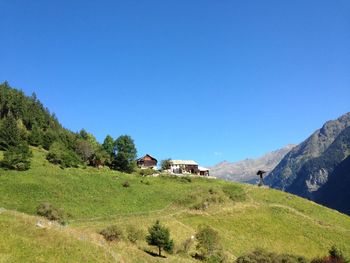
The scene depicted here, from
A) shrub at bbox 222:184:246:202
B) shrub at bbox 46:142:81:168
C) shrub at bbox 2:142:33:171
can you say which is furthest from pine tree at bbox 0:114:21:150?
shrub at bbox 222:184:246:202

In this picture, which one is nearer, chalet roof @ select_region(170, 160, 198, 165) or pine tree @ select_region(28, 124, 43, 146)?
pine tree @ select_region(28, 124, 43, 146)

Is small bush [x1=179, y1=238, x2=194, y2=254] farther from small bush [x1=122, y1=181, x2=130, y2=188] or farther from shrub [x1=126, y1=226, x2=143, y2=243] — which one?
small bush [x1=122, y1=181, x2=130, y2=188]

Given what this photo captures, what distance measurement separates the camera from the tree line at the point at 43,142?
362ft

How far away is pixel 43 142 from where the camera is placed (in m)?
135

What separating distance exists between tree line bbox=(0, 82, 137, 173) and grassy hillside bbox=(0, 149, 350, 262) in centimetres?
543

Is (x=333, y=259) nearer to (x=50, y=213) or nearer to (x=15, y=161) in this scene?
(x=50, y=213)

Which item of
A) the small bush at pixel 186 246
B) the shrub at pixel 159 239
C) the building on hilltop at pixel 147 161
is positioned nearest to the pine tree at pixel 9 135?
the building on hilltop at pixel 147 161

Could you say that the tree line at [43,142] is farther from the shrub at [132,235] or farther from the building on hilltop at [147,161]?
the shrub at [132,235]

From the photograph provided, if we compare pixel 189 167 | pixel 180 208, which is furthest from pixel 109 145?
pixel 180 208

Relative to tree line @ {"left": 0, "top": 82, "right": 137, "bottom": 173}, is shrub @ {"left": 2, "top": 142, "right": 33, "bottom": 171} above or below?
below

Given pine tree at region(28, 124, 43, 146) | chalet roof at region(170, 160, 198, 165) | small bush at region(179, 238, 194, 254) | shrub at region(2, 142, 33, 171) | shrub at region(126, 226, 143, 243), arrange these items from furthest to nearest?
chalet roof at region(170, 160, 198, 165), pine tree at region(28, 124, 43, 146), shrub at region(2, 142, 33, 171), small bush at region(179, 238, 194, 254), shrub at region(126, 226, 143, 243)

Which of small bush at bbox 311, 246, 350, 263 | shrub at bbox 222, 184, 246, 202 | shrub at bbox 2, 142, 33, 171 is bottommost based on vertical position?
small bush at bbox 311, 246, 350, 263

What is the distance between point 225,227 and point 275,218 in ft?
58.0

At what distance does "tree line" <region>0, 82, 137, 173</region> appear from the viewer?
362 feet
